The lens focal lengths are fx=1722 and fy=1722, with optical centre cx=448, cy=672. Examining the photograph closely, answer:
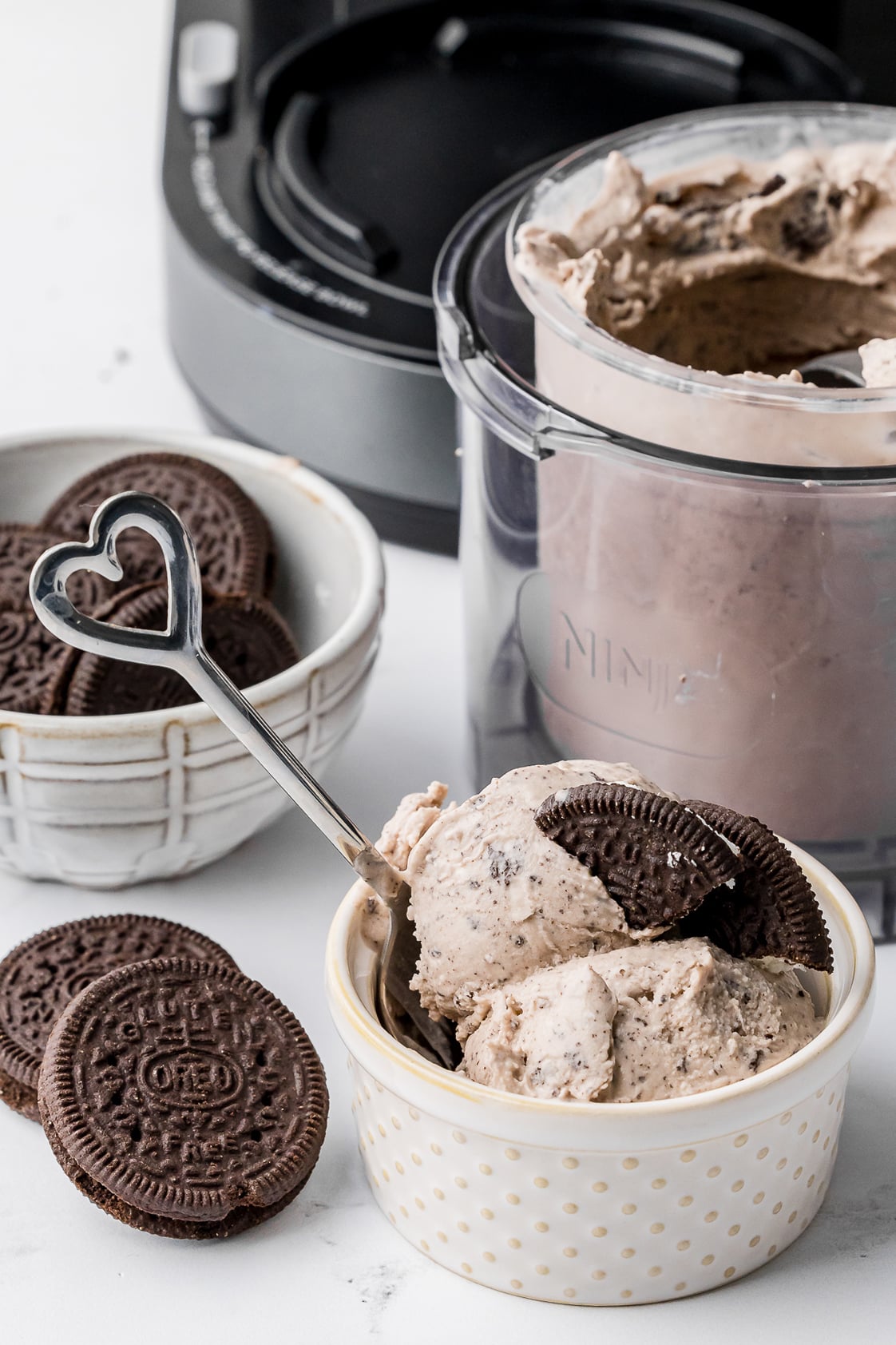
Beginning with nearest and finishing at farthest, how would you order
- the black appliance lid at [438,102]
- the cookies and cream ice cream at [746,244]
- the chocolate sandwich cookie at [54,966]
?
the chocolate sandwich cookie at [54,966]
the cookies and cream ice cream at [746,244]
the black appliance lid at [438,102]

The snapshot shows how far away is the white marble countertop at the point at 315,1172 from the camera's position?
1.84 feet

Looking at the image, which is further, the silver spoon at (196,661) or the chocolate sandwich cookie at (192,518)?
the chocolate sandwich cookie at (192,518)

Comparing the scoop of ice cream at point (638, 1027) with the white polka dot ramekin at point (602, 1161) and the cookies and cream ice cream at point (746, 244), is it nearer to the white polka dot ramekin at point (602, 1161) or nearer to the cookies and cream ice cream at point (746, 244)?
the white polka dot ramekin at point (602, 1161)

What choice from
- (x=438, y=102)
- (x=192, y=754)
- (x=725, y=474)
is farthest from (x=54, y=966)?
(x=438, y=102)

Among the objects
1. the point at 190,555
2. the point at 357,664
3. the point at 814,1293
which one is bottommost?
the point at 814,1293

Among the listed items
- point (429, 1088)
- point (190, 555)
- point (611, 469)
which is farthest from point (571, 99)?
point (429, 1088)

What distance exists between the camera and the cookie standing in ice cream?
0.53 m

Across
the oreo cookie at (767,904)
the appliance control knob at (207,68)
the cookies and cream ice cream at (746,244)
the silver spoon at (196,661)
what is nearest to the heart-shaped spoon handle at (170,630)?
the silver spoon at (196,661)

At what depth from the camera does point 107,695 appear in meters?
0.70

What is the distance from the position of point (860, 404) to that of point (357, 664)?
234mm

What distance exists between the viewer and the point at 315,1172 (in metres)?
0.61

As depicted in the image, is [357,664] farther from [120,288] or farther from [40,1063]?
[120,288]

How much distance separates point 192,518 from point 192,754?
153mm

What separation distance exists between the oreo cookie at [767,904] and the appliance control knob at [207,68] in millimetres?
688
